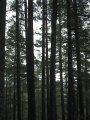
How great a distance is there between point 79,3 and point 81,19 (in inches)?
98.5

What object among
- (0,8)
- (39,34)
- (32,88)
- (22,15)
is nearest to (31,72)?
(32,88)

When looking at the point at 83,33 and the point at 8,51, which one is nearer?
the point at 83,33

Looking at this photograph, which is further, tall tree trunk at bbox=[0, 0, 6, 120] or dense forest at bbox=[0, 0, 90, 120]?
dense forest at bbox=[0, 0, 90, 120]

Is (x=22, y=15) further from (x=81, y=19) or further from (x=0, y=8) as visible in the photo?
(x=0, y=8)

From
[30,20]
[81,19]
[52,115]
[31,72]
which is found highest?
[81,19]

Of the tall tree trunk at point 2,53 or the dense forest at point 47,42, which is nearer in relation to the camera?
the tall tree trunk at point 2,53

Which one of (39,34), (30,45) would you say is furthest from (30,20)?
(39,34)

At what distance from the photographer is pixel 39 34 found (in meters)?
28.5

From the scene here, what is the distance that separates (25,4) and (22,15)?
1515 millimetres

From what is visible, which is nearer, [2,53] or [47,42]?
[2,53]

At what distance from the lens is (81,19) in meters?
26.5

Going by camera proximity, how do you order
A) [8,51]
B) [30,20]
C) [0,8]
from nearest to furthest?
A: [0,8], [30,20], [8,51]

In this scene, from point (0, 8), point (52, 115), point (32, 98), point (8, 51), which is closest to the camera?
point (0, 8)

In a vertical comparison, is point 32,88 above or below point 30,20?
below
